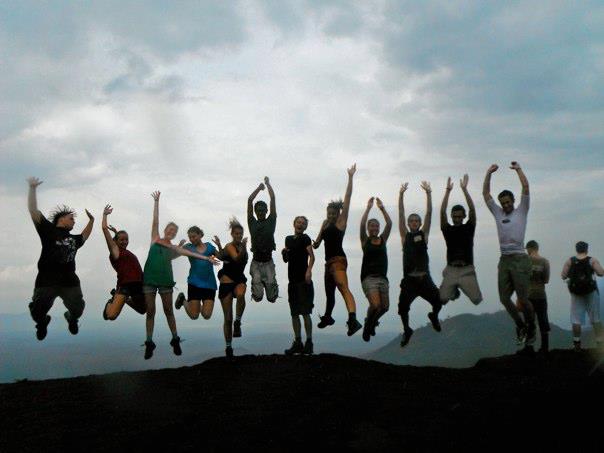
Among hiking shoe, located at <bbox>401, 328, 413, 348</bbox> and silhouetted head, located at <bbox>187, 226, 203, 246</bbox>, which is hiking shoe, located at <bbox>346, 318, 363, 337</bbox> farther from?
silhouetted head, located at <bbox>187, 226, 203, 246</bbox>

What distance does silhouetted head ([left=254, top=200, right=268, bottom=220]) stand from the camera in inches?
505

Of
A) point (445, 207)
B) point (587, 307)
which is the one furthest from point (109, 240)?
point (587, 307)

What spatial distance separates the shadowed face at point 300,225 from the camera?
42.0 ft

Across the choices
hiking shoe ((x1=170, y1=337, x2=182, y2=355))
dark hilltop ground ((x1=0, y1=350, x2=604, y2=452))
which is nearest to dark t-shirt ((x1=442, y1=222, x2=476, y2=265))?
dark hilltop ground ((x1=0, y1=350, x2=604, y2=452))

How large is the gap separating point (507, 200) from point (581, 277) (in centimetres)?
499

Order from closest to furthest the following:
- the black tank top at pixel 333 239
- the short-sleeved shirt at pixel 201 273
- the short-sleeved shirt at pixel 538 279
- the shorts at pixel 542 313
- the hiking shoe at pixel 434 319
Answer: the black tank top at pixel 333 239 < the short-sleeved shirt at pixel 201 273 < the hiking shoe at pixel 434 319 < the shorts at pixel 542 313 < the short-sleeved shirt at pixel 538 279

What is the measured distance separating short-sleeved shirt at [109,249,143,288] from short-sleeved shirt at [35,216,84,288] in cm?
79

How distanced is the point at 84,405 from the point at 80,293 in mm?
2810

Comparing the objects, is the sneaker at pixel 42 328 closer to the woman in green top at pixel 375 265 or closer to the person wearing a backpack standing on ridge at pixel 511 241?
the woman in green top at pixel 375 265

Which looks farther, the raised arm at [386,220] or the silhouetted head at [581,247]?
the silhouetted head at [581,247]

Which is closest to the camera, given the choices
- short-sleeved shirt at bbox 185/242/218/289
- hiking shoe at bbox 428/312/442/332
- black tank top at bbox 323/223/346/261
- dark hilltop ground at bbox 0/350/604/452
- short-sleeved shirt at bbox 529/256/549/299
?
dark hilltop ground at bbox 0/350/604/452

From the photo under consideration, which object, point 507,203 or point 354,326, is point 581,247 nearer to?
point 507,203

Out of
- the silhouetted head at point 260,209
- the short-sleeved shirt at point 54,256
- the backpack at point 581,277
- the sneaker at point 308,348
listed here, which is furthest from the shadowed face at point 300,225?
the backpack at point 581,277

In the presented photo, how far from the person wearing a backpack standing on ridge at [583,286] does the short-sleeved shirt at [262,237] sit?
809 cm
